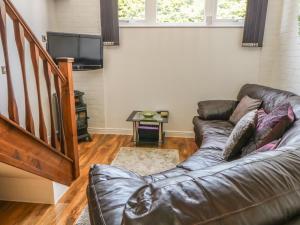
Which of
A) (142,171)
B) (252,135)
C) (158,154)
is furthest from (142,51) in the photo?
(252,135)

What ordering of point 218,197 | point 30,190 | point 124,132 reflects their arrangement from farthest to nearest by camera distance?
1. point 124,132
2. point 30,190
3. point 218,197

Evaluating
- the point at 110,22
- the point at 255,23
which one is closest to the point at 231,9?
the point at 255,23

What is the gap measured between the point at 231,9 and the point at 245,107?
1.59 metres

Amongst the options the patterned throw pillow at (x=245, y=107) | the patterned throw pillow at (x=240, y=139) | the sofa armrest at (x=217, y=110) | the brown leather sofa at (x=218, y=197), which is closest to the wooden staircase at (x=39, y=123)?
the brown leather sofa at (x=218, y=197)

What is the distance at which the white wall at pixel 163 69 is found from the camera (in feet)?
11.6

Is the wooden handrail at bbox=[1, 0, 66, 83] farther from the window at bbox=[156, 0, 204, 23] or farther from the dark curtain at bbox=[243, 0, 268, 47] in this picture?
the dark curtain at bbox=[243, 0, 268, 47]

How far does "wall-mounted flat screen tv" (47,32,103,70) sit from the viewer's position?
3.08 meters

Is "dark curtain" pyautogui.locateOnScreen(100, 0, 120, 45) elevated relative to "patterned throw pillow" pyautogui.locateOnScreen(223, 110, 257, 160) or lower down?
elevated

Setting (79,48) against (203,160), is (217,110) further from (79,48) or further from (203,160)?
(79,48)

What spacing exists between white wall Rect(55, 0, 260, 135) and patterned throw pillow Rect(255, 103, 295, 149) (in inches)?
70.3

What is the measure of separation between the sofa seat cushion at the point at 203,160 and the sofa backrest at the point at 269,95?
31.8 inches

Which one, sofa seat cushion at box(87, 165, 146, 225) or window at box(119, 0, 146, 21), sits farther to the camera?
window at box(119, 0, 146, 21)

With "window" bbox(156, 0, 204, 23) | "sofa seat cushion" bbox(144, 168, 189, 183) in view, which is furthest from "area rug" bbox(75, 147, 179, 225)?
"window" bbox(156, 0, 204, 23)

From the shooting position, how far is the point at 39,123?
1943 millimetres
